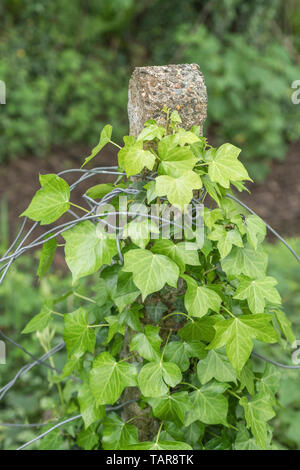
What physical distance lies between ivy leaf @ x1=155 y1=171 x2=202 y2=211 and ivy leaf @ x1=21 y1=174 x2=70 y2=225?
0.63ft

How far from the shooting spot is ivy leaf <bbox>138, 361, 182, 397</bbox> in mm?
865

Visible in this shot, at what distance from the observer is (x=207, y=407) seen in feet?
3.05

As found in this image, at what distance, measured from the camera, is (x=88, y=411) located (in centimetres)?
99

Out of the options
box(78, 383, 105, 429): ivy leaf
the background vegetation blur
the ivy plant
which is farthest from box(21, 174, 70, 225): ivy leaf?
the background vegetation blur

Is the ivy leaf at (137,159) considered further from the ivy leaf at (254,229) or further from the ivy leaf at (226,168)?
the ivy leaf at (254,229)

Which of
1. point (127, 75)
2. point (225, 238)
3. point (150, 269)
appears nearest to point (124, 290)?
point (150, 269)

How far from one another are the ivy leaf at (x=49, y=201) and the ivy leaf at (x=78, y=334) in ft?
0.73

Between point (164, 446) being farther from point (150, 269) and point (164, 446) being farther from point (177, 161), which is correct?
point (177, 161)

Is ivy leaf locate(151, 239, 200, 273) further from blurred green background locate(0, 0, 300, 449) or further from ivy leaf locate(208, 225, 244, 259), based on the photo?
blurred green background locate(0, 0, 300, 449)

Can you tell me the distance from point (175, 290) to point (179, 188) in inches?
10.7

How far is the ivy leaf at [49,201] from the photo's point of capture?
0.87m
